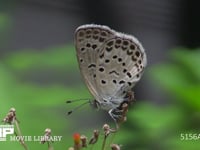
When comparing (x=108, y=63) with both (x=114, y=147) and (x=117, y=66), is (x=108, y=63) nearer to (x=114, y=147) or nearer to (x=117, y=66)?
(x=117, y=66)

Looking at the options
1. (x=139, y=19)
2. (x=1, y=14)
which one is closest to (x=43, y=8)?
(x=1, y=14)

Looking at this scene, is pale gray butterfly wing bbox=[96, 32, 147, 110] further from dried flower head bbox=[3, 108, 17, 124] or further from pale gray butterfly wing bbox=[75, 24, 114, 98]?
dried flower head bbox=[3, 108, 17, 124]

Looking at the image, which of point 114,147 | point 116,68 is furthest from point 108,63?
point 114,147

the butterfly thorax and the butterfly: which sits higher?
the butterfly

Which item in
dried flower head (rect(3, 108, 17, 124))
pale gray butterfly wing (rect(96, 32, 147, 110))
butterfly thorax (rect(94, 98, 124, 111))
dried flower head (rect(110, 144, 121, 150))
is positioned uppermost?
pale gray butterfly wing (rect(96, 32, 147, 110))

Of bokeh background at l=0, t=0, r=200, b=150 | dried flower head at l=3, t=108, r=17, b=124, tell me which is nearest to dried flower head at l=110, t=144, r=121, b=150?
bokeh background at l=0, t=0, r=200, b=150

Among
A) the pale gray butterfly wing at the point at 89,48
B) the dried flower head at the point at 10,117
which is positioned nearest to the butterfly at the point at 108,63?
the pale gray butterfly wing at the point at 89,48

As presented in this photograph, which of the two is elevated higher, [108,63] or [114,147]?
[108,63]
